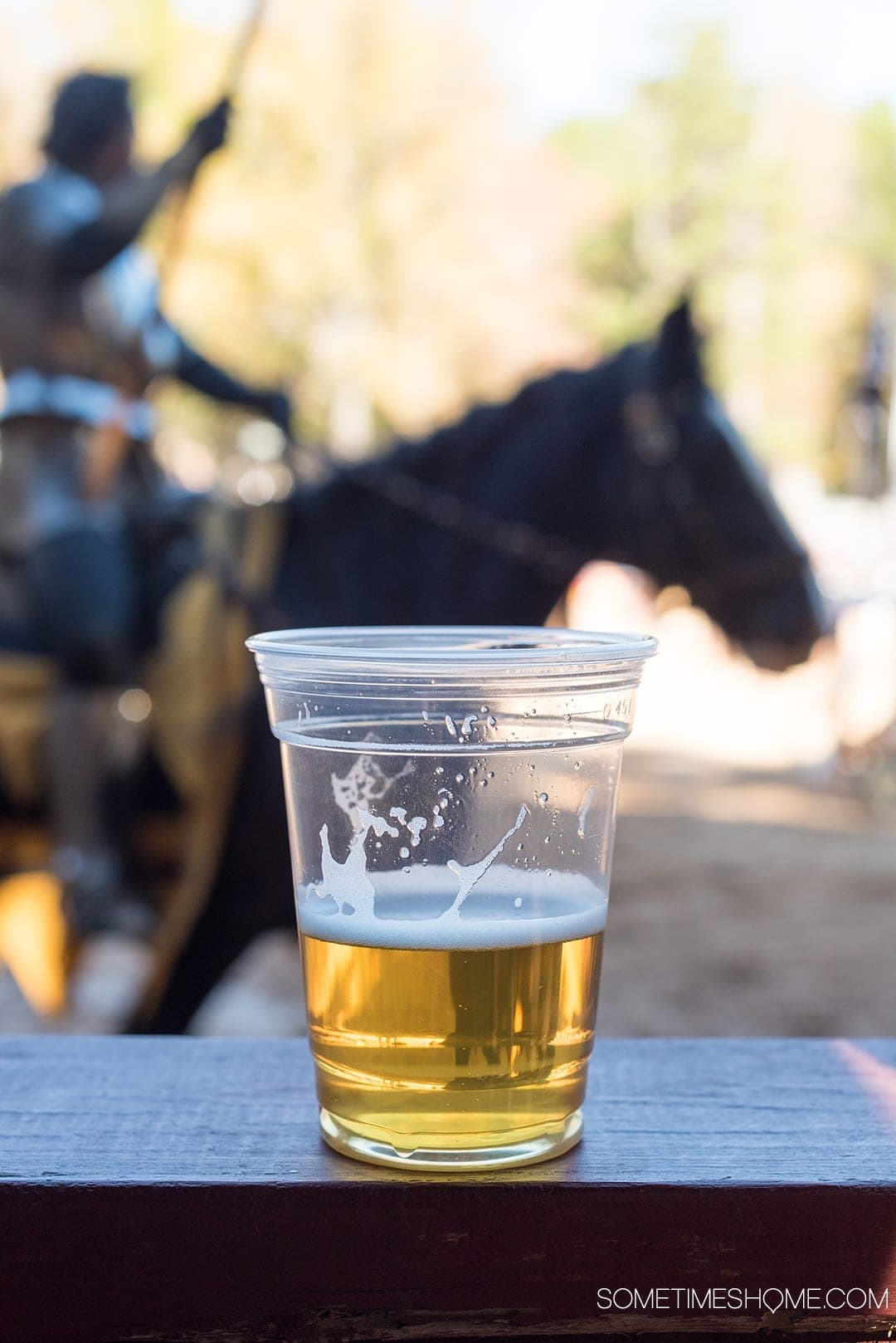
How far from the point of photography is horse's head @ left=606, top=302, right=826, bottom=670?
3557mm

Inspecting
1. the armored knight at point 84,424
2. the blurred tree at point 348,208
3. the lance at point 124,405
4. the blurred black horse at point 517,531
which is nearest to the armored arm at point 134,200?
the armored knight at point 84,424

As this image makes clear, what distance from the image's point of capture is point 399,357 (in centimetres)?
2059

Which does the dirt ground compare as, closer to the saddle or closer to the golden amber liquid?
the saddle

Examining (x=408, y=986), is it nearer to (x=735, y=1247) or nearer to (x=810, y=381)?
(x=735, y=1247)

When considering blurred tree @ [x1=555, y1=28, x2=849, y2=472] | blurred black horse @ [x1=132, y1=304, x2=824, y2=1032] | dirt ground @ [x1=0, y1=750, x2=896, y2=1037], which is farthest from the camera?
blurred tree @ [x1=555, y1=28, x2=849, y2=472]

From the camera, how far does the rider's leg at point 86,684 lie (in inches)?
135

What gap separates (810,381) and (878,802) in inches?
757

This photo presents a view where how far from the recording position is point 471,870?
72 cm

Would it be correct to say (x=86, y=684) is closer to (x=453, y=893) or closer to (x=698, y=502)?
(x=698, y=502)

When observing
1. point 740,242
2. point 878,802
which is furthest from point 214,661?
point 740,242

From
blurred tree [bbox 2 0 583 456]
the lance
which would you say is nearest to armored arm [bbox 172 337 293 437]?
the lance

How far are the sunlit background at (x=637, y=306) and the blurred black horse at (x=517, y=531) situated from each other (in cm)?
24

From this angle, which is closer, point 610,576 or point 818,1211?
point 818,1211

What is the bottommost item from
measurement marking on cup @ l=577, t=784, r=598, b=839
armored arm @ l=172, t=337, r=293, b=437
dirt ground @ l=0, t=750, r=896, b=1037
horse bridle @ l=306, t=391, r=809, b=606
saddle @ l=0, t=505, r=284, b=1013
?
dirt ground @ l=0, t=750, r=896, b=1037
